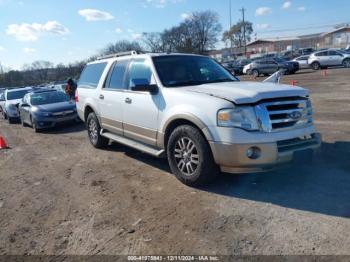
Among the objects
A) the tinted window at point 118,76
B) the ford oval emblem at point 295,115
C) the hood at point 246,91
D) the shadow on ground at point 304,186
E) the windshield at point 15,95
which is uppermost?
the tinted window at point 118,76

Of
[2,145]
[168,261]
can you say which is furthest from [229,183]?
[2,145]

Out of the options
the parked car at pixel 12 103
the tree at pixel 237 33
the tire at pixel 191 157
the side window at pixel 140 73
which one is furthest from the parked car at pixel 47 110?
the tree at pixel 237 33

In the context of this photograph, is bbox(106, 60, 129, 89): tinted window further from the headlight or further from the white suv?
the headlight

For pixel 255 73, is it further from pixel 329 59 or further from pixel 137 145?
pixel 137 145

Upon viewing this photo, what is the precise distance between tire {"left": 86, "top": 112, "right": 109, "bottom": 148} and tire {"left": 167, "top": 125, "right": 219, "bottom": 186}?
2.99 m

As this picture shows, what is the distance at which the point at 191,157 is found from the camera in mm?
4867

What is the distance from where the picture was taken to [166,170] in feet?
19.5

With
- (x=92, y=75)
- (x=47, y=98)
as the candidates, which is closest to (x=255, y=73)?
(x=47, y=98)

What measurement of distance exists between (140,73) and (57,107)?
714cm

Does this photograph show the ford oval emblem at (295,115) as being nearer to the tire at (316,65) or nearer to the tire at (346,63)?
the tire at (346,63)

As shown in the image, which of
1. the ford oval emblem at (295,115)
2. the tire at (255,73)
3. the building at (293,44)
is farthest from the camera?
the building at (293,44)

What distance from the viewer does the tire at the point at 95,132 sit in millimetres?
7639

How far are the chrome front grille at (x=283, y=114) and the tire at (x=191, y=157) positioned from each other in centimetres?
83

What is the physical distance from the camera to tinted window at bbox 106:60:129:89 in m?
6.48
